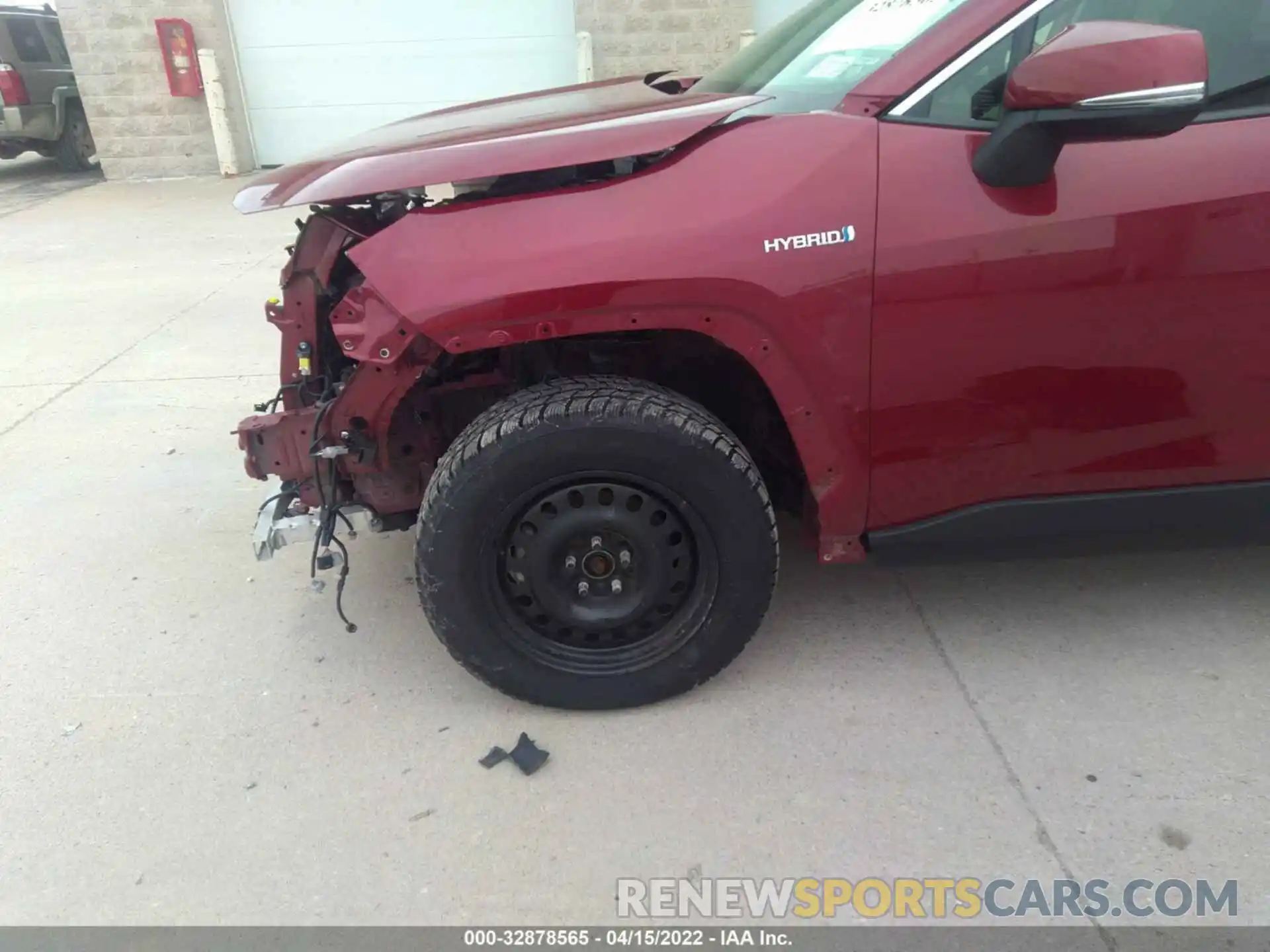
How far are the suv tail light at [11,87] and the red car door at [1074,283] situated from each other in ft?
42.2

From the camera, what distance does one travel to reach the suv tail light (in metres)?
11.2

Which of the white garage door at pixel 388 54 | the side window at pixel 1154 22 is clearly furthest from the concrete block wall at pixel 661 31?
the side window at pixel 1154 22

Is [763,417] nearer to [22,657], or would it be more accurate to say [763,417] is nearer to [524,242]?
[524,242]

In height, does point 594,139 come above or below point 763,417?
above

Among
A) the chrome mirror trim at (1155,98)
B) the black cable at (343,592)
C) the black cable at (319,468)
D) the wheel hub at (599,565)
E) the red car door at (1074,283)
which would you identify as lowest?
the black cable at (343,592)

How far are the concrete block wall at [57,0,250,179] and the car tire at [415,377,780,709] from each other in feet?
34.5

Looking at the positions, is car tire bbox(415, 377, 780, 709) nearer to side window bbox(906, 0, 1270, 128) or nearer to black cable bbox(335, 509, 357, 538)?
black cable bbox(335, 509, 357, 538)

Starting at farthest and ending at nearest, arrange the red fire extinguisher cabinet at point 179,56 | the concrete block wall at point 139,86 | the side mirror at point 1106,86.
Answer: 1. the concrete block wall at point 139,86
2. the red fire extinguisher cabinet at point 179,56
3. the side mirror at point 1106,86

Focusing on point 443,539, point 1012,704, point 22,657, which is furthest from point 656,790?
point 22,657

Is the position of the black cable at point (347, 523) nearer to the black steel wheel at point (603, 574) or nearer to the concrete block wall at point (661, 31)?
the black steel wheel at point (603, 574)

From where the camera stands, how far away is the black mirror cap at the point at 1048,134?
1.85 meters

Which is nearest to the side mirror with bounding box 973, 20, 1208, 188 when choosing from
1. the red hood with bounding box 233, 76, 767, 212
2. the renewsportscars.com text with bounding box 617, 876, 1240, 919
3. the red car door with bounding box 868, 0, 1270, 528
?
the red car door with bounding box 868, 0, 1270, 528

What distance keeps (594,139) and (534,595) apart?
3.69 feet

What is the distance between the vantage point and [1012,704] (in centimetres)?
244
